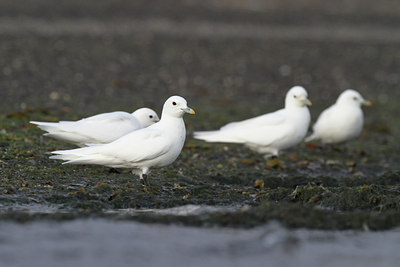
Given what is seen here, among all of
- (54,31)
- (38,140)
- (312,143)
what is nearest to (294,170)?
(312,143)

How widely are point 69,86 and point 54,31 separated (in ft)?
17.6

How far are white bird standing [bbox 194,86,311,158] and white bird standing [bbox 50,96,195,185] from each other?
2584 millimetres

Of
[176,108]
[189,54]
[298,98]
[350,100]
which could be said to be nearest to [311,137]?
[350,100]

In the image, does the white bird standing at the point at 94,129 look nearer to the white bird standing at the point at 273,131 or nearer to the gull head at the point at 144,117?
the gull head at the point at 144,117

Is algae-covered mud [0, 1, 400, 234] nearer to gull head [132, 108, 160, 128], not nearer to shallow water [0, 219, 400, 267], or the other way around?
shallow water [0, 219, 400, 267]

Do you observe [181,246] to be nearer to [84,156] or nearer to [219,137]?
[84,156]

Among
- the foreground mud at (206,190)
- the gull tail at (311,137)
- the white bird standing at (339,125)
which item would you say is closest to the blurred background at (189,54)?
the gull tail at (311,137)

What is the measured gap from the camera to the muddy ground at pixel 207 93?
23.4ft

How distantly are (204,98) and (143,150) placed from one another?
738 centimetres

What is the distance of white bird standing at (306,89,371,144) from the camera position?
12.2 meters

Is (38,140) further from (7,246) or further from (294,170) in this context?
(7,246)

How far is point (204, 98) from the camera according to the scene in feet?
49.8

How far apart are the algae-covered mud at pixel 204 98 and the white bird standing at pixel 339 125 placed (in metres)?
0.24

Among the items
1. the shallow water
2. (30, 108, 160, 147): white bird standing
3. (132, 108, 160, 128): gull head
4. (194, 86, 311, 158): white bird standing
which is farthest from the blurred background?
the shallow water
